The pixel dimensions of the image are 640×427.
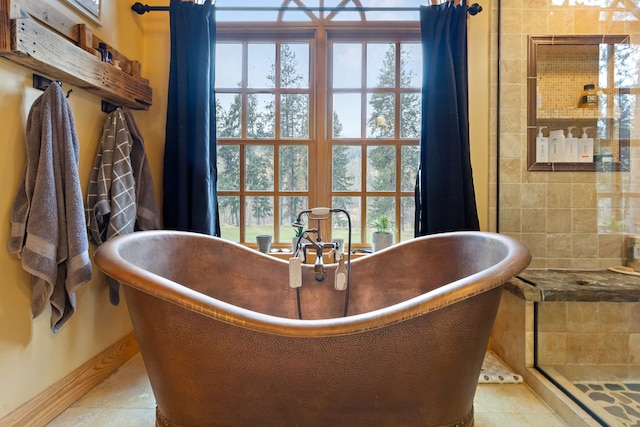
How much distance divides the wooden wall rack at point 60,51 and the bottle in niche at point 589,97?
2.70 meters

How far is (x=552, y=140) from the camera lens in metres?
2.09

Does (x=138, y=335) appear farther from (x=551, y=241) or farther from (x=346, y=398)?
(x=551, y=241)

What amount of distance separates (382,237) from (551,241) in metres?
1.04

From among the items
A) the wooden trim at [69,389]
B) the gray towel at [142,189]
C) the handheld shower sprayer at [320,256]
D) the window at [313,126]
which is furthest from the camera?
the window at [313,126]

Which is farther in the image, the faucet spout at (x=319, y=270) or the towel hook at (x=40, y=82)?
the faucet spout at (x=319, y=270)

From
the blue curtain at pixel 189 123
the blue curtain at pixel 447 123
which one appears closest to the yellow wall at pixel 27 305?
the blue curtain at pixel 189 123

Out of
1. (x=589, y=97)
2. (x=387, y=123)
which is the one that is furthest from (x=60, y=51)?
(x=589, y=97)

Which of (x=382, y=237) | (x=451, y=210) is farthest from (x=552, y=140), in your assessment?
(x=382, y=237)

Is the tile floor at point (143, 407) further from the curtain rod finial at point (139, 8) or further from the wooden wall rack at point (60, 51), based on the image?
the curtain rod finial at point (139, 8)

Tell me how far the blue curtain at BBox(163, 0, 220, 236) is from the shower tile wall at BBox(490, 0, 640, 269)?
5.80 ft

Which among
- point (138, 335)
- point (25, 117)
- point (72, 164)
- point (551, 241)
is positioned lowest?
point (138, 335)

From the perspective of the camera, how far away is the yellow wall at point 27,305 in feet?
4.00

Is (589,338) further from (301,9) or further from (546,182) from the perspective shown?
(301,9)

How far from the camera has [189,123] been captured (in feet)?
6.41
